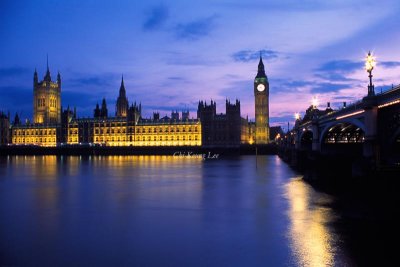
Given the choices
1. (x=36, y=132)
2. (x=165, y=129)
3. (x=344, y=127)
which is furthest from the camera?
(x=36, y=132)

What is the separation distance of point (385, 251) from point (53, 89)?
18767 centimetres

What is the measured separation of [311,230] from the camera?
1967 centimetres

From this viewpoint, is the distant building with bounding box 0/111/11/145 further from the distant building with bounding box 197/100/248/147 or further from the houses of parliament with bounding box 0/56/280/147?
the distant building with bounding box 197/100/248/147

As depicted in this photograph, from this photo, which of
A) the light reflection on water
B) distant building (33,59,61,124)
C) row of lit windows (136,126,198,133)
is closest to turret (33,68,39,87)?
distant building (33,59,61,124)

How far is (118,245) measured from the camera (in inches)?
697

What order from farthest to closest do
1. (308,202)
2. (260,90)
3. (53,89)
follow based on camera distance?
(53,89) < (260,90) < (308,202)

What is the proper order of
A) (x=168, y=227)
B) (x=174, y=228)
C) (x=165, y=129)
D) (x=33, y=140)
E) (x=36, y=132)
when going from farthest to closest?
(x=33, y=140), (x=36, y=132), (x=165, y=129), (x=168, y=227), (x=174, y=228)

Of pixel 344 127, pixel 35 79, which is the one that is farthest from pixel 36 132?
pixel 344 127

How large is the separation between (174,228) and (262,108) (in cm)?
13836

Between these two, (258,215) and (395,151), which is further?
(395,151)

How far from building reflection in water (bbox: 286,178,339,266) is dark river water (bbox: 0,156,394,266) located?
3cm

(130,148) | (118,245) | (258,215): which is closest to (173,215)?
(258,215)

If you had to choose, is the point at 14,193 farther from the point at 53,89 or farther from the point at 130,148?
the point at 53,89

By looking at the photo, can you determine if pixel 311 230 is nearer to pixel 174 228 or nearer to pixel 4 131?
pixel 174 228
